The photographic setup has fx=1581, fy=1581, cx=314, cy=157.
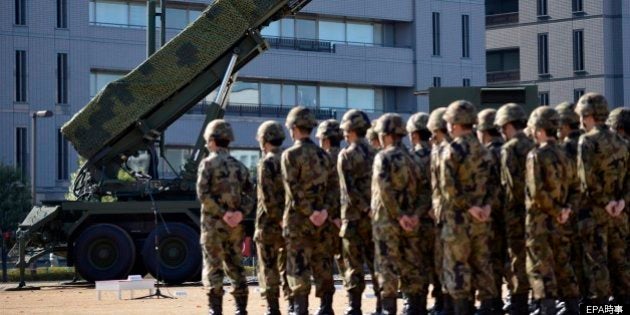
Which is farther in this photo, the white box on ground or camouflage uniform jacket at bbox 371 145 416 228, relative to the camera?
the white box on ground

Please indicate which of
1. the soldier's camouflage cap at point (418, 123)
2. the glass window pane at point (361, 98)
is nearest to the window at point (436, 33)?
the glass window pane at point (361, 98)

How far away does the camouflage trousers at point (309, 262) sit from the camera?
53.7 ft

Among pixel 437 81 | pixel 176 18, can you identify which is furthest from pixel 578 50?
pixel 176 18

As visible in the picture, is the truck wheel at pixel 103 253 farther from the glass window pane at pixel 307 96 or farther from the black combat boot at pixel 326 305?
the glass window pane at pixel 307 96

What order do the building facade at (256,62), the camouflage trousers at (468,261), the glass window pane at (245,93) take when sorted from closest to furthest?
the camouflage trousers at (468,261)
the building facade at (256,62)
the glass window pane at (245,93)

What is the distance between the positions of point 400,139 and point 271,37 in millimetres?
39403

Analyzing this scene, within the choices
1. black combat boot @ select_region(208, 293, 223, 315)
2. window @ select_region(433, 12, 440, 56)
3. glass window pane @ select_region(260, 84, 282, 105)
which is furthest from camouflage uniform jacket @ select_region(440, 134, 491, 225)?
window @ select_region(433, 12, 440, 56)

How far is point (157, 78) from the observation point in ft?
89.3

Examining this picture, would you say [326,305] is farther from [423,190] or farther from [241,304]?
[423,190]

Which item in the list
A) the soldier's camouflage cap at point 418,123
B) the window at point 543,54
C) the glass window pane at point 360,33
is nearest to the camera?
the soldier's camouflage cap at point 418,123

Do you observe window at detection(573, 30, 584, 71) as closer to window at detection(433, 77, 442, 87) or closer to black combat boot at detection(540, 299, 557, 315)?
window at detection(433, 77, 442, 87)

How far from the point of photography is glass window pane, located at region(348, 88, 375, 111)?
57562mm

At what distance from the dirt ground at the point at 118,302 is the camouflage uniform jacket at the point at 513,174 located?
3593 mm

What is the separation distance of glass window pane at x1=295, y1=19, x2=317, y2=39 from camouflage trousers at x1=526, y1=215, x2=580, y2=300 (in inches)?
1608
